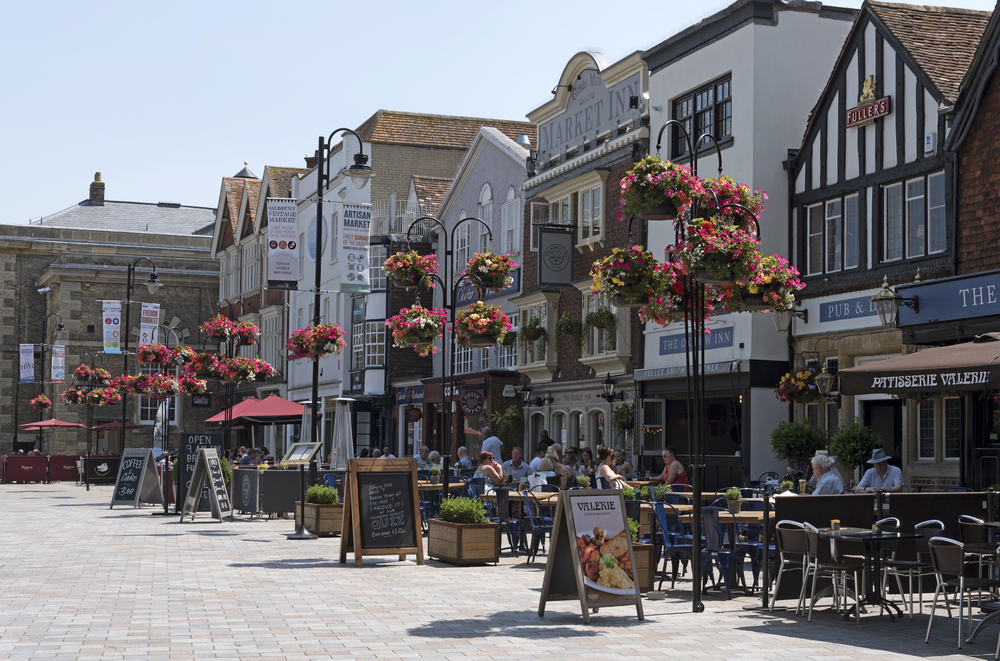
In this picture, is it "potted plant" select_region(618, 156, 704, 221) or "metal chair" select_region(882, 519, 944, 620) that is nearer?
"metal chair" select_region(882, 519, 944, 620)

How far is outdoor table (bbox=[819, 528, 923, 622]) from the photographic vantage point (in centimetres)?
1064

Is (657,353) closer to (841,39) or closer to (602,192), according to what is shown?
(602,192)

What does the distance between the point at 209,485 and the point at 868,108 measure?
14.2 metres

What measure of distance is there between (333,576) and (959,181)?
12086 millimetres

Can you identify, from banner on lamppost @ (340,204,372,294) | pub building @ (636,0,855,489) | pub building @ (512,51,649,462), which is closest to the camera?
pub building @ (636,0,855,489)

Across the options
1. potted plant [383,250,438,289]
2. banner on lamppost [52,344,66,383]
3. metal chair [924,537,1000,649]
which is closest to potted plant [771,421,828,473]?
potted plant [383,250,438,289]

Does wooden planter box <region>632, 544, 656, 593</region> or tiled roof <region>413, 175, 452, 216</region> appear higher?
tiled roof <region>413, 175, 452, 216</region>

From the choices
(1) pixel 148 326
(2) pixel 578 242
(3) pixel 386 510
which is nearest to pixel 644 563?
(3) pixel 386 510

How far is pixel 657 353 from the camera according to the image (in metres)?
27.4

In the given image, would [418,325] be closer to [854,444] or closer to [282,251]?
[282,251]

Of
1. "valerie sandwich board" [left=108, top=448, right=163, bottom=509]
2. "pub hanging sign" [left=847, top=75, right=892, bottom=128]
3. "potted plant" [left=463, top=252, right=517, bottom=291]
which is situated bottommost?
"valerie sandwich board" [left=108, top=448, right=163, bottom=509]

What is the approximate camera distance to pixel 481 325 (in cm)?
1997

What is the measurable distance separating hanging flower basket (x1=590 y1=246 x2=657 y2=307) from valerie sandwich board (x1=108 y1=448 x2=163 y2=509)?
719 inches

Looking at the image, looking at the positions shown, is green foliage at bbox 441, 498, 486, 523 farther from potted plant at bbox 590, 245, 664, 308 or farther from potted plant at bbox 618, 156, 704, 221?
potted plant at bbox 618, 156, 704, 221
